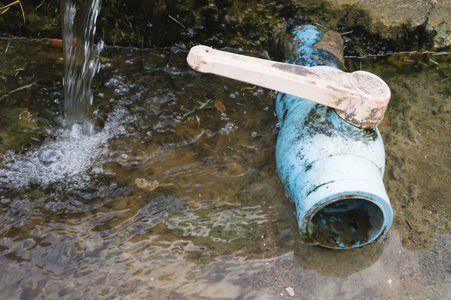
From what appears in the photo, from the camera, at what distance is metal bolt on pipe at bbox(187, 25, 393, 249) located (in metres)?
2.02

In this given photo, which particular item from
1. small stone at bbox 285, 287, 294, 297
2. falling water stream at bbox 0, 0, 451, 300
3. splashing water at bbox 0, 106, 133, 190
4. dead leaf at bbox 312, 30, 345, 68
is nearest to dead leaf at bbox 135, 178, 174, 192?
falling water stream at bbox 0, 0, 451, 300

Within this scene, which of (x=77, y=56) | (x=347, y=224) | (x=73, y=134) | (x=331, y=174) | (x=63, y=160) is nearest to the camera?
(x=331, y=174)

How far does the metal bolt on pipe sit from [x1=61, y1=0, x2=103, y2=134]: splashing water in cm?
117

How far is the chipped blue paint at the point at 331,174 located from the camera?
2.09 meters

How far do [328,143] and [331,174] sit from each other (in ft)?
0.56

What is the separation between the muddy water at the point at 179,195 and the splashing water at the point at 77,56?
7cm

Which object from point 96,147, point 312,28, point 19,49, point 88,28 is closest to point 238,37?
point 312,28

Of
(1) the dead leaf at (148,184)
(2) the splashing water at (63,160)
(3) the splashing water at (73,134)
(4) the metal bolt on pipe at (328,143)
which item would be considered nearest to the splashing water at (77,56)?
(3) the splashing water at (73,134)

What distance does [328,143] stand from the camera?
7.23ft

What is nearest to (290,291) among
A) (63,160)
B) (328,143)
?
(328,143)

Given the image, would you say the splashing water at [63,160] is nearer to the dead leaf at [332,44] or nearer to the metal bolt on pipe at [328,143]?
the metal bolt on pipe at [328,143]

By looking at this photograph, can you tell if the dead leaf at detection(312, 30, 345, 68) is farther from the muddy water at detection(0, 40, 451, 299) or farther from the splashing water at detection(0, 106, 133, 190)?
the splashing water at detection(0, 106, 133, 190)

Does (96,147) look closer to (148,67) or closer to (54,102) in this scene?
(54,102)

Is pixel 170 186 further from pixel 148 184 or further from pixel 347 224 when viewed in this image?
pixel 347 224
